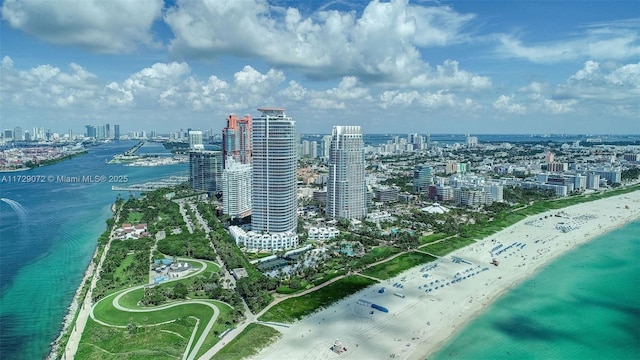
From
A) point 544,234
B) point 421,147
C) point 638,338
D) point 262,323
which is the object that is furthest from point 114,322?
point 421,147

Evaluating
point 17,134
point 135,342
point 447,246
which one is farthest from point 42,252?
point 17,134

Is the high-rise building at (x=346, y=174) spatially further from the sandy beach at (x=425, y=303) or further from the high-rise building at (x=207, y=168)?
the high-rise building at (x=207, y=168)

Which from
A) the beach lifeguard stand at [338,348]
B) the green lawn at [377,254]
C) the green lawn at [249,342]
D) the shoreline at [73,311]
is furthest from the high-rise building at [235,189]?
the beach lifeguard stand at [338,348]

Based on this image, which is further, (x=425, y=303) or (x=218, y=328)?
(x=425, y=303)

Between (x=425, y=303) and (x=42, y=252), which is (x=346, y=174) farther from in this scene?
(x=42, y=252)

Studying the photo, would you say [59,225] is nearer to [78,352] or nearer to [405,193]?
[78,352]
